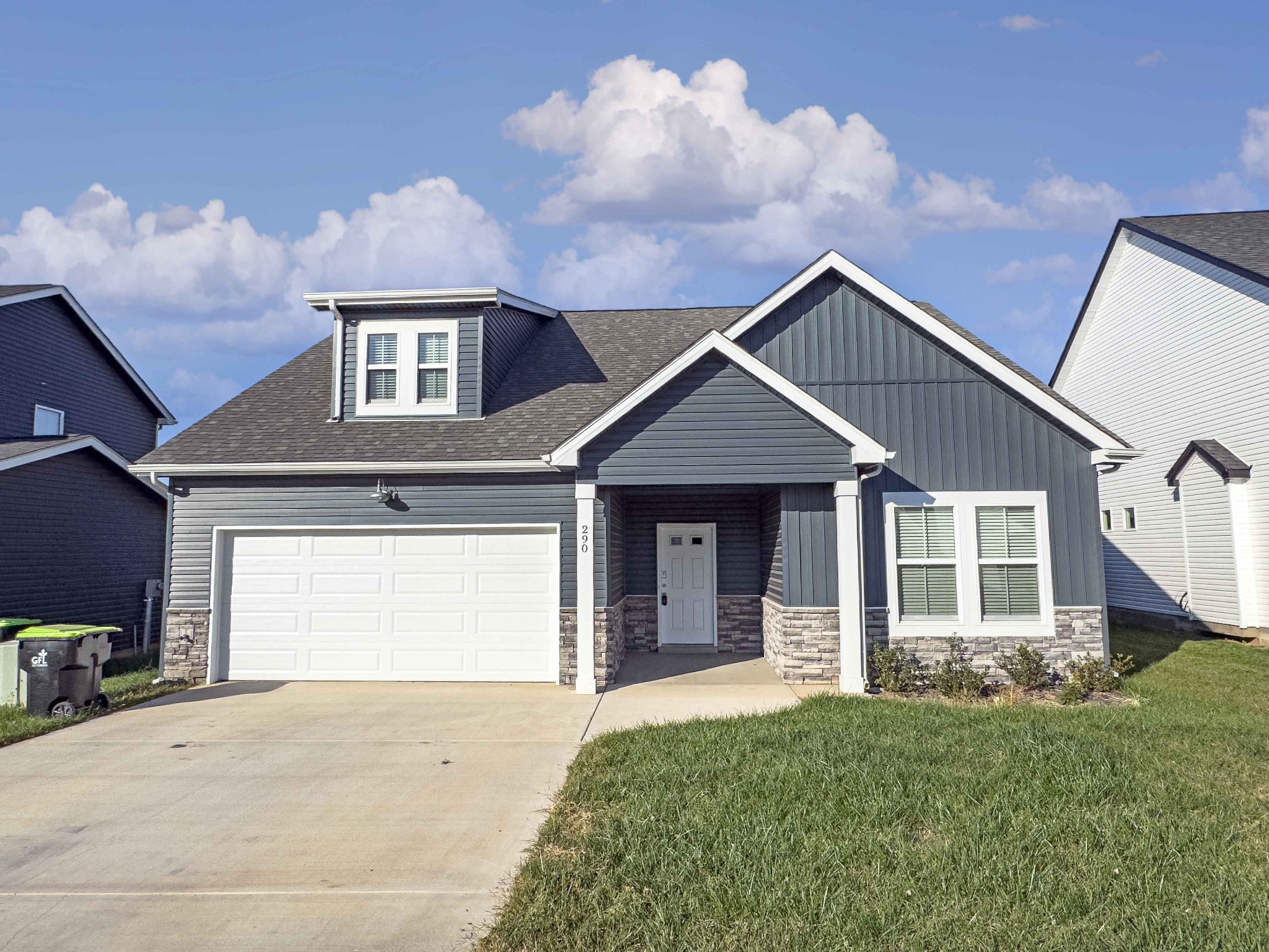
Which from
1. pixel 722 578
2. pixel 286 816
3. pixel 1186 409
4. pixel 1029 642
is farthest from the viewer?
pixel 1186 409

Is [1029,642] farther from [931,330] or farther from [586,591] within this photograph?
[586,591]

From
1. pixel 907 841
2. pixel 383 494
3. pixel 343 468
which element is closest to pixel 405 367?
pixel 343 468

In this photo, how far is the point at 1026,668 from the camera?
425 inches

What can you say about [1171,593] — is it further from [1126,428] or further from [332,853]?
[332,853]

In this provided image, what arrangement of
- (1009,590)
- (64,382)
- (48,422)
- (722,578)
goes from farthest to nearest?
(64,382), (48,422), (722,578), (1009,590)

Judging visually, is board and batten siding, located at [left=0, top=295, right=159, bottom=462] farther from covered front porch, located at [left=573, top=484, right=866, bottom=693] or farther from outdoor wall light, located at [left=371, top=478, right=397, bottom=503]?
covered front porch, located at [left=573, top=484, right=866, bottom=693]

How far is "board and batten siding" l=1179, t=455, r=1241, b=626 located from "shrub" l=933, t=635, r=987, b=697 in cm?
794

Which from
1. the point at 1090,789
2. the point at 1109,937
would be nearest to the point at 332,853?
the point at 1109,937

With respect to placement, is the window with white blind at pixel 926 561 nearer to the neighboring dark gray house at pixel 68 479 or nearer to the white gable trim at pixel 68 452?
the white gable trim at pixel 68 452

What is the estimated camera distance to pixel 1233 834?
531 centimetres

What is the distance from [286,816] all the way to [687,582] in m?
8.97

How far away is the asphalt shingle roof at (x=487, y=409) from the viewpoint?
12.1m

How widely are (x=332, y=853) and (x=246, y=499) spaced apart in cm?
796

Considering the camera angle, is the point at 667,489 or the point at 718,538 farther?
the point at 718,538
